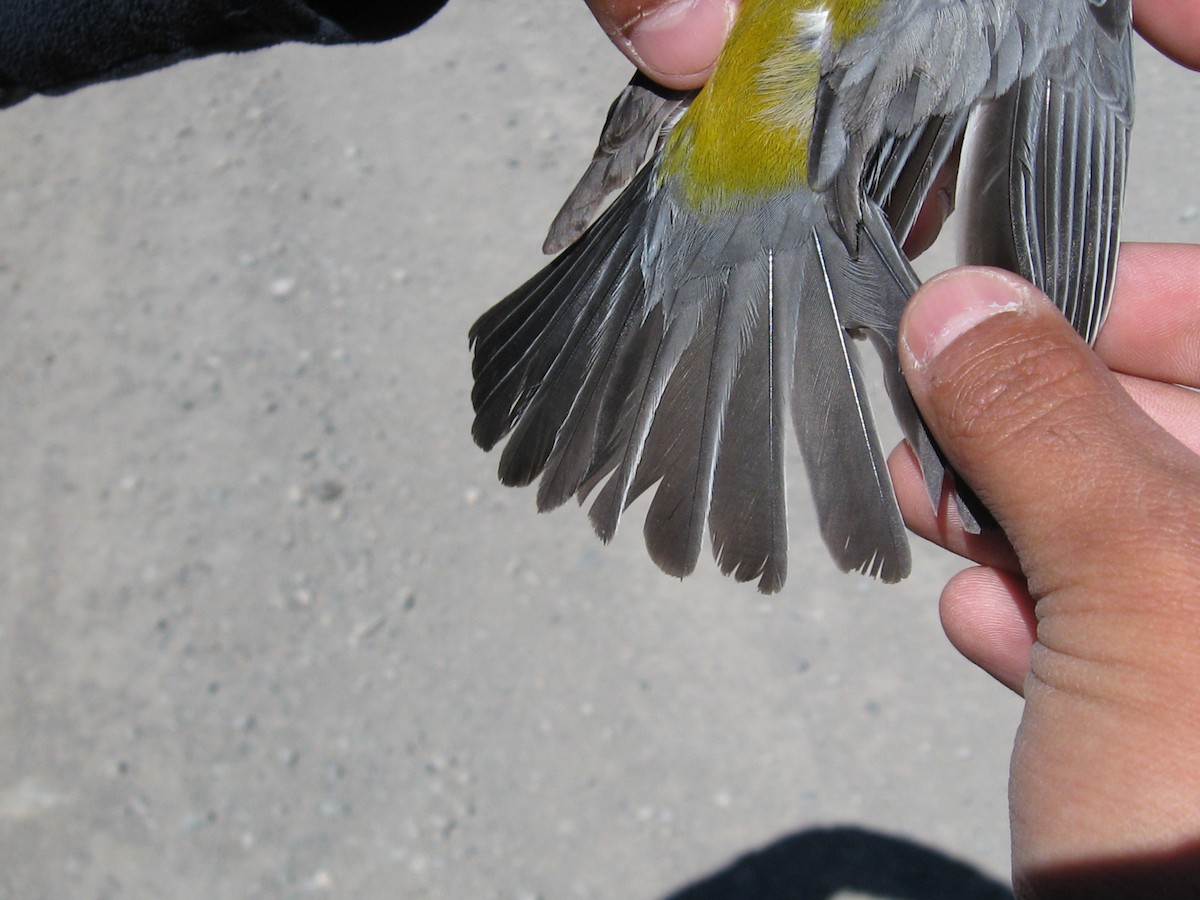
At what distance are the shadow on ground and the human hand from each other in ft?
3.94

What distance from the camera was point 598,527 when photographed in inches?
82.7

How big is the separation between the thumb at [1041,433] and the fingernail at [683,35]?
2.57ft

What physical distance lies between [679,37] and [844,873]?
198cm

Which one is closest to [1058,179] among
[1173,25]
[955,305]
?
[955,305]

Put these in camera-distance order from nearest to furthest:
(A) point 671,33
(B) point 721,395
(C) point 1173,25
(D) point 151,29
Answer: (B) point 721,395 < (A) point 671,33 < (D) point 151,29 < (C) point 1173,25

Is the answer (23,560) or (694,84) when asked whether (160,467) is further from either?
(694,84)

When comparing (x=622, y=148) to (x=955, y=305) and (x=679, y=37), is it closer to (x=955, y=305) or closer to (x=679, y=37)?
(x=679, y=37)

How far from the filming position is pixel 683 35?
7.74ft

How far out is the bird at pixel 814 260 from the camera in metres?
2.06

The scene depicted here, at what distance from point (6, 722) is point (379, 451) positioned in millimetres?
1278

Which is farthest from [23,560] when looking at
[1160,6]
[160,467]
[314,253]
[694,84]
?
[1160,6]

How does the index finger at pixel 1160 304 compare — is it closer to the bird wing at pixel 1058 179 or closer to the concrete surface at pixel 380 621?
the bird wing at pixel 1058 179

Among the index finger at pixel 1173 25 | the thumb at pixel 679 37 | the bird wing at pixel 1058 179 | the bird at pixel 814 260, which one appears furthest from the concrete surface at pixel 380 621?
the thumb at pixel 679 37

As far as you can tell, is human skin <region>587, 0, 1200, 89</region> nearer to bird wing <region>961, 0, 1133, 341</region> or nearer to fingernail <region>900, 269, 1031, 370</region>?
bird wing <region>961, 0, 1133, 341</region>
